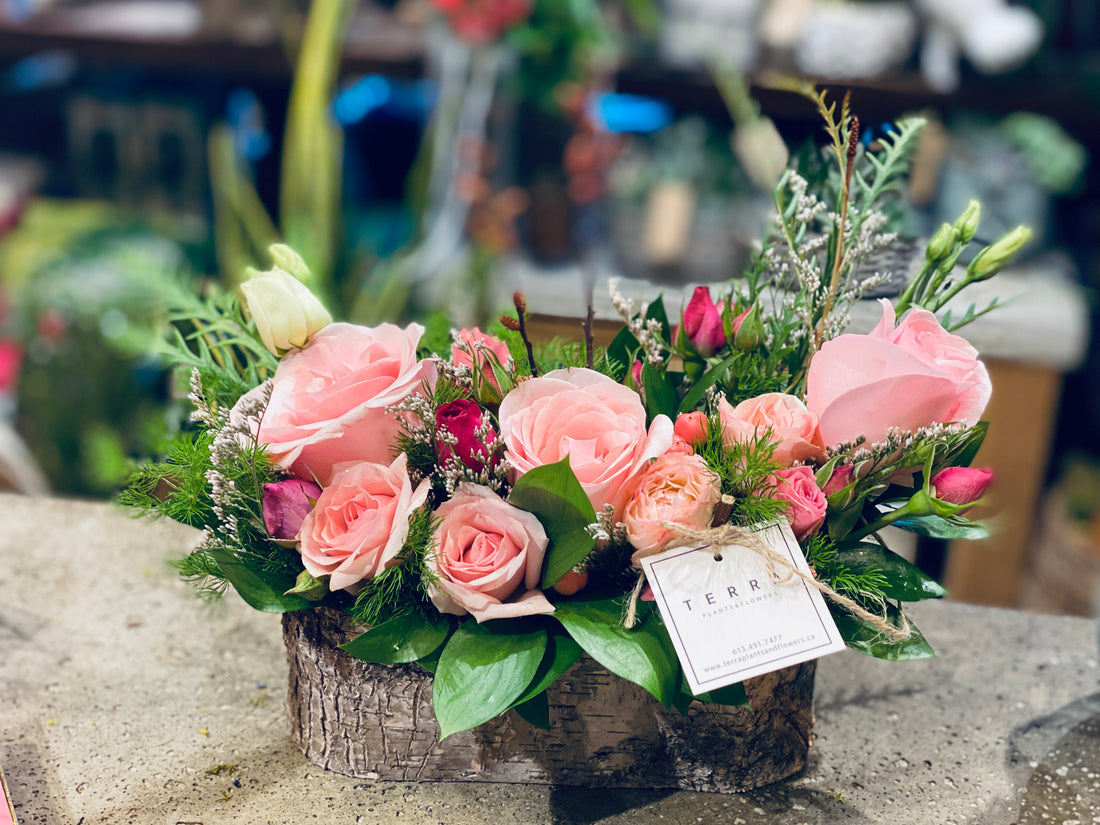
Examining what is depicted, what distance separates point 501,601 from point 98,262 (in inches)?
55.3

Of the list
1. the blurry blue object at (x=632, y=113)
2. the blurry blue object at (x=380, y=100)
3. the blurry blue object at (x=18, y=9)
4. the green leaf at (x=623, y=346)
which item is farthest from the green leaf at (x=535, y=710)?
the blurry blue object at (x=18, y=9)

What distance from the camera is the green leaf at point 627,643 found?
1.72 ft

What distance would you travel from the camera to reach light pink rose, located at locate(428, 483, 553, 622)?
0.52m

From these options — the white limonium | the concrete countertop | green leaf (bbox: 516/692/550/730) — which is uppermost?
the white limonium

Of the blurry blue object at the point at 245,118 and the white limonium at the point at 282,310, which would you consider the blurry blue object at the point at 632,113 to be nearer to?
the blurry blue object at the point at 245,118

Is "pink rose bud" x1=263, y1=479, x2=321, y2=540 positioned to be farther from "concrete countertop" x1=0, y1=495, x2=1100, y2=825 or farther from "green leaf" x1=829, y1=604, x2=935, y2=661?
"green leaf" x1=829, y1=604, x2=935, y2=661

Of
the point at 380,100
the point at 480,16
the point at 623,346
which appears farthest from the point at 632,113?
the point at 623,346

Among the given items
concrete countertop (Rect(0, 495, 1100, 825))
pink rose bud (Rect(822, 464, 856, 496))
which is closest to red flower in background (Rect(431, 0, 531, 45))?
concrete countertop (Rect(0, 495, 1100, 825))

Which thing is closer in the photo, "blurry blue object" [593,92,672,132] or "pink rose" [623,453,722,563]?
"pink rose" [623,453,722,563]

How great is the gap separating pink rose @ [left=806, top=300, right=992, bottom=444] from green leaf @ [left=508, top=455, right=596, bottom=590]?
0.16 metres

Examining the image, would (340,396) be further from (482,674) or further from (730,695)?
(730,695)

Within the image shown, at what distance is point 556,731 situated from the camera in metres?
0.61

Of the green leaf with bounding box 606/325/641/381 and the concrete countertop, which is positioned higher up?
the green leaf with bounding box 606/325/641/381

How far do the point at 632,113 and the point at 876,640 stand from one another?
1.42m
